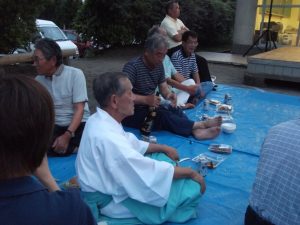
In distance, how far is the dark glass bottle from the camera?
3834 mm

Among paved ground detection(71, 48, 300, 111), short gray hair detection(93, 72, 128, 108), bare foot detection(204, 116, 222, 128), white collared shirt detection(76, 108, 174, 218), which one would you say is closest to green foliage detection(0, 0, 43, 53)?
paved ground detection(71, 48, 300, 111)

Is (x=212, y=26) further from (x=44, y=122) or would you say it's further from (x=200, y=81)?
(x=44, y=122)

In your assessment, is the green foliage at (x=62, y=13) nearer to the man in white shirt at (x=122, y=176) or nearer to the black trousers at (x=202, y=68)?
the black trousers at (x=202, y=68)

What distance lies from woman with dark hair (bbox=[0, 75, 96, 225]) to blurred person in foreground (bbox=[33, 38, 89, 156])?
2.28m

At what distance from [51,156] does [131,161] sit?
1.53 metres

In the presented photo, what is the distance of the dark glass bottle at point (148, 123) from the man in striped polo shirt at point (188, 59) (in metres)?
1.48

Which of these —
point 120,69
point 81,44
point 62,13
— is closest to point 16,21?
point 120,69

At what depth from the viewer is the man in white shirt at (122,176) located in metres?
2.01

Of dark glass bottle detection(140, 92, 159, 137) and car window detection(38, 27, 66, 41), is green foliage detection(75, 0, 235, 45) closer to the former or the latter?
car window detection(38, 27, 66, 41)

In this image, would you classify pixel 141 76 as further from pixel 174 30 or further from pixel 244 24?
pixel 244 24

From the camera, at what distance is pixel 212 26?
15.8 meters

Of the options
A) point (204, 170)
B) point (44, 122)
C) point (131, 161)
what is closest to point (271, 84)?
point (204, 170)

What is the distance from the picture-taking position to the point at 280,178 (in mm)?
1708

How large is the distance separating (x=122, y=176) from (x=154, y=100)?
5.90 feet
